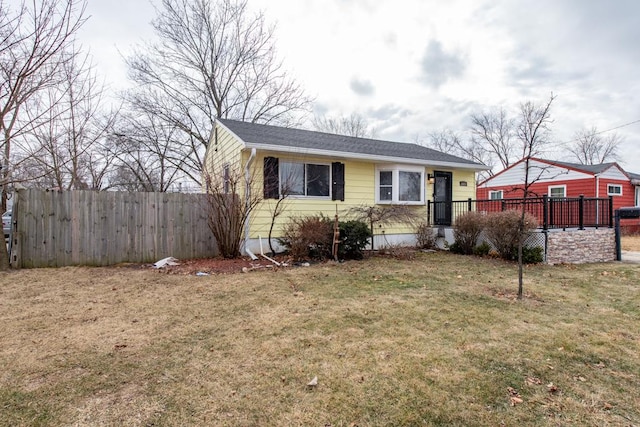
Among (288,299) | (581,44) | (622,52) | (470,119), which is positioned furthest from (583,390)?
(470,119)

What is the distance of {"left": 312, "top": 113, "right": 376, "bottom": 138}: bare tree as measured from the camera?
1057 inches

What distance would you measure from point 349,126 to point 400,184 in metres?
18.6

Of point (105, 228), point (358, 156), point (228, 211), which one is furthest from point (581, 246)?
point (105, 228)

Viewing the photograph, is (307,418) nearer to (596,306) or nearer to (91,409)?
(91,409)

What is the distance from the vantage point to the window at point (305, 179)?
863cm

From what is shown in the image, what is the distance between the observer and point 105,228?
7.21 meters

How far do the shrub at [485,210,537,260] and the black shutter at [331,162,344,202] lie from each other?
3892mm

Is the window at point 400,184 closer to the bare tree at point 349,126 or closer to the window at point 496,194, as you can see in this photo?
the window at point 496,194

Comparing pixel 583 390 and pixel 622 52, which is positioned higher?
pixel 622 52

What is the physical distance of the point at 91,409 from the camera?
2.04m

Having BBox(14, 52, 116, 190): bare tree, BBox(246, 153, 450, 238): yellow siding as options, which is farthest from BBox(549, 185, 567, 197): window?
BBox(14, 52, 116, 190): bare tree

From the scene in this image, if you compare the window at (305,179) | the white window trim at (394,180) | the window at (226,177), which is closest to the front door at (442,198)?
the white window trim at (394,180)

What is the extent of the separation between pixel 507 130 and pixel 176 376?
3449 centimetres

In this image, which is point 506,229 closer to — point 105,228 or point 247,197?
point 247,197
